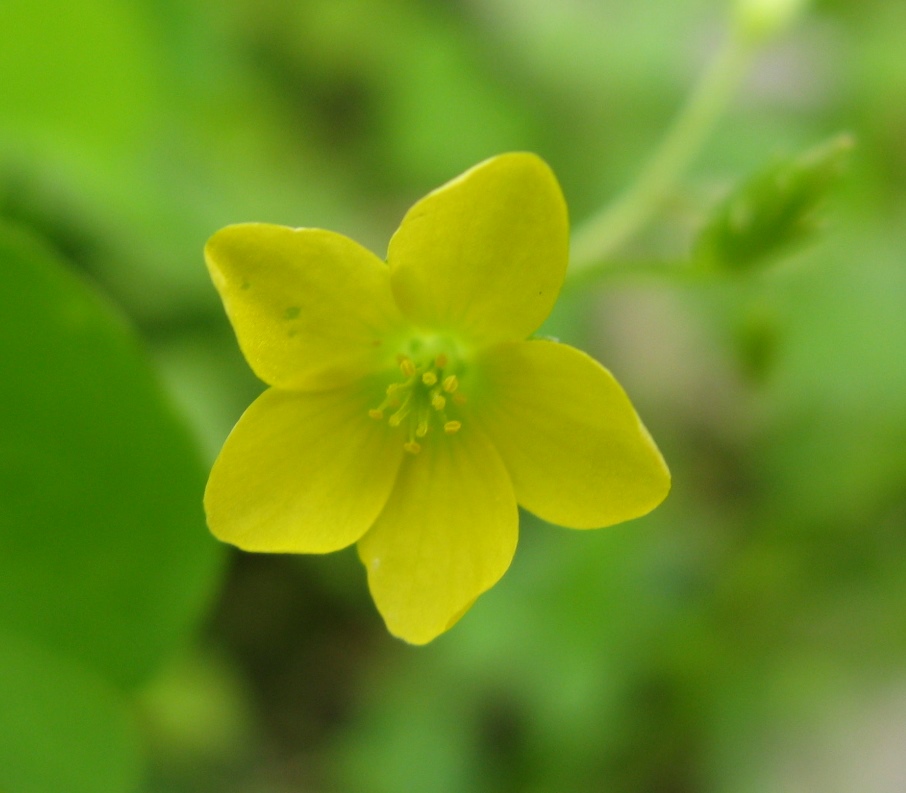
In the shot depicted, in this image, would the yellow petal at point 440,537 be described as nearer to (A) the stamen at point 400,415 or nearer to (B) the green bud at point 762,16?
(A) the stamen at point 400,415

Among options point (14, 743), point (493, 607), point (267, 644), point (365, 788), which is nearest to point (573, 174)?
point (493, 607)

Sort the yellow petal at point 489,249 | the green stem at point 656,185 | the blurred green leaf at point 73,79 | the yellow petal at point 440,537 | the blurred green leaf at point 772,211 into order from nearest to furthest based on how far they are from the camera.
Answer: the yellow petal at point 489,249 → the yellow petal at point 440,537 → the blurred green leaf at point 772,211 → the green stem at point 656,185 → the blurred green leaf at point 73,79

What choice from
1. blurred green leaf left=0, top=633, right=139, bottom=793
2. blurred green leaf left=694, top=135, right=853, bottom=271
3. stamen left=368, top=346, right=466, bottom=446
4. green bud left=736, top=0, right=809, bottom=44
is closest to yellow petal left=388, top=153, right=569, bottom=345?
stamen left=368, top=346, right=466, bottom=446

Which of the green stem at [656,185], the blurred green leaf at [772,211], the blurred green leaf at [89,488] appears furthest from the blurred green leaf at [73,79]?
the blurred green leaf at [772,211]

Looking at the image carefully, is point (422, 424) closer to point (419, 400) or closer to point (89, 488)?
point (419, 400)

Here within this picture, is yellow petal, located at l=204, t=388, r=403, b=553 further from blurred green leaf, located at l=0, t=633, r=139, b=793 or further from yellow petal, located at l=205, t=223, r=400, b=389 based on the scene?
blurred green leaf, located at l=0, t=633, r=139, b=793

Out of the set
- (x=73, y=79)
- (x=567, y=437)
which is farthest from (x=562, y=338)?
(x=567, y=437)

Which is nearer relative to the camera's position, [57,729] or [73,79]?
[57,729]

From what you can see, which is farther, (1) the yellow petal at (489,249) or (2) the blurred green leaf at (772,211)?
(2) the blurred green leaf at (772,211)
